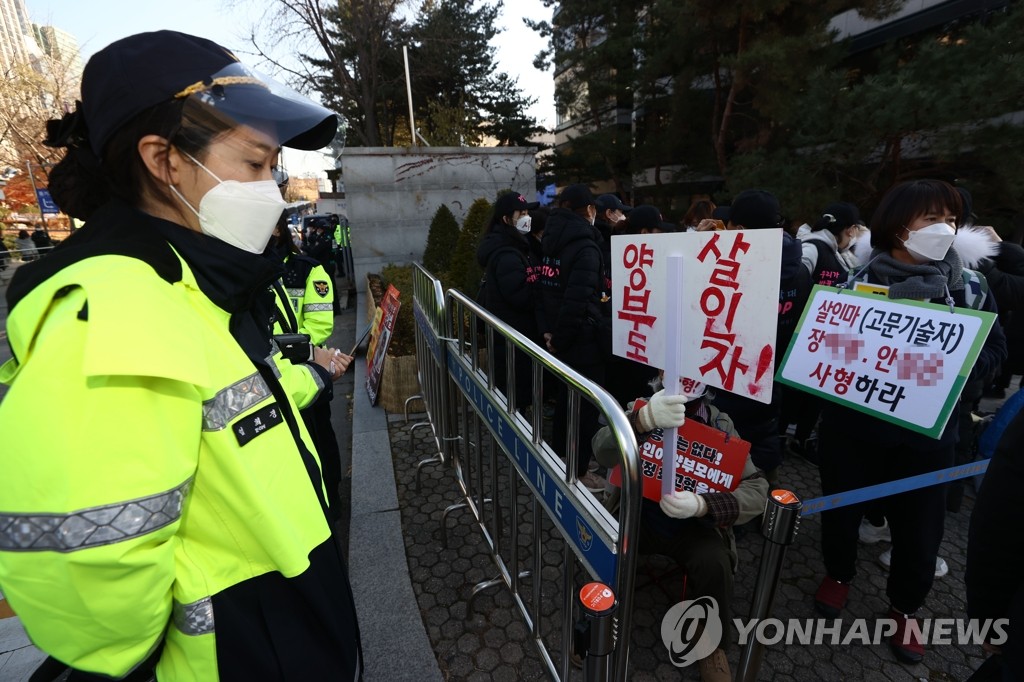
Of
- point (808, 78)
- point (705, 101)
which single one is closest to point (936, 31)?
point (705, 101)

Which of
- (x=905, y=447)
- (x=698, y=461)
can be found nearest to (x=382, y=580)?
(x=698, y=461)

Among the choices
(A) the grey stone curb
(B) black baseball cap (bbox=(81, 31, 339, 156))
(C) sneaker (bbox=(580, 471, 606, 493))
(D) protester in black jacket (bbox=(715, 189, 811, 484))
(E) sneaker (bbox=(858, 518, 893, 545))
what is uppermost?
(B) black baseball cap (bbox=(81, 31, 339, 156))

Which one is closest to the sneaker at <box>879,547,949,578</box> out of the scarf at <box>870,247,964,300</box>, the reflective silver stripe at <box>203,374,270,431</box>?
the scarf at <box>870,247,964,300</box>

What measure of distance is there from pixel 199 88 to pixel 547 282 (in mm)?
3173

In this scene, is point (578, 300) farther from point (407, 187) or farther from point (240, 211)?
point (407, 187)

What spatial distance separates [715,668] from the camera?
2.11m

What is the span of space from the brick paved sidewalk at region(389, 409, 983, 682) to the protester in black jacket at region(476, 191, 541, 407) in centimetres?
152

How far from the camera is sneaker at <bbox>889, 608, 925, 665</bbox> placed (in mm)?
2275

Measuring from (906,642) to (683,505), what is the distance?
57.5 inches

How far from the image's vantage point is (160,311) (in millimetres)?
872

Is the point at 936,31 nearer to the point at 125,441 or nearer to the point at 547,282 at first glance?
the point at 547,282

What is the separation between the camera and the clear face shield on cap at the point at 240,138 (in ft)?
3.37

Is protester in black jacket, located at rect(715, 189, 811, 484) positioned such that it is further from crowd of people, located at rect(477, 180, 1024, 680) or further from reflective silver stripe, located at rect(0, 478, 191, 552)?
reflective silver stripe, located at rect(0, 478, 191, 552)

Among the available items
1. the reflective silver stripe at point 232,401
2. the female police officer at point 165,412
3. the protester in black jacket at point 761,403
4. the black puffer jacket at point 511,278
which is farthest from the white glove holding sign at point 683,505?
the black puffer jacket at point 511,278
